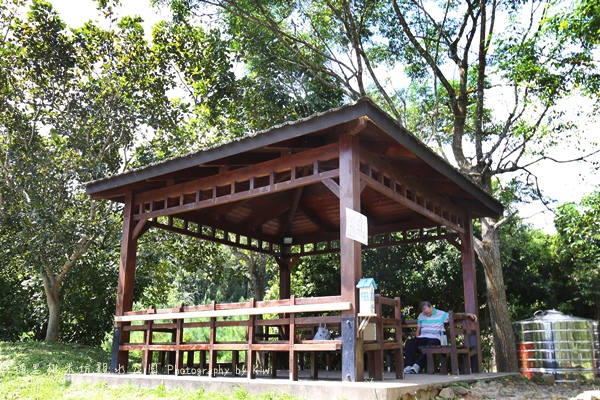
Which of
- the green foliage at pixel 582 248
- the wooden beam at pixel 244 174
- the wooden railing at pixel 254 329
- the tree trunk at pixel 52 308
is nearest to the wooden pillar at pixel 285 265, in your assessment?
the wooden railing at pixel 254 329

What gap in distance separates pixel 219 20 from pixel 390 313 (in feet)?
28.8

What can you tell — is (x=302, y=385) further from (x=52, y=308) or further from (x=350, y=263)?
(x=52, y=308)

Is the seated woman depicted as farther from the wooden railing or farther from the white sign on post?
the white sign on post

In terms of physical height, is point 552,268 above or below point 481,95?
below

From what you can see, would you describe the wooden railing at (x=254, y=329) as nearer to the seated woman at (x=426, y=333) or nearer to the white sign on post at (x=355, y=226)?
the white sign on post at (x=355, y=226)

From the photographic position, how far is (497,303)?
11.0 m

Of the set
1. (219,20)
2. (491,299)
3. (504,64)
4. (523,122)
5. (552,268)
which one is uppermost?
(219,20)

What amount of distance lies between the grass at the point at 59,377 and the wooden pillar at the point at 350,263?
716mm

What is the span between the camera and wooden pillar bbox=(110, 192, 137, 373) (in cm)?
800

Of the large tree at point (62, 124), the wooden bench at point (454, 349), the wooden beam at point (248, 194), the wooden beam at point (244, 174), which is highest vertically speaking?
the large tree at point (62, 124)

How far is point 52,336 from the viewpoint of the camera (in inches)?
514

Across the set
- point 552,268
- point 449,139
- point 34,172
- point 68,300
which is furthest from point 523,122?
point 68,300

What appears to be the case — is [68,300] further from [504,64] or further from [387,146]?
[504,64]

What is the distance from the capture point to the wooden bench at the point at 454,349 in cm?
768
